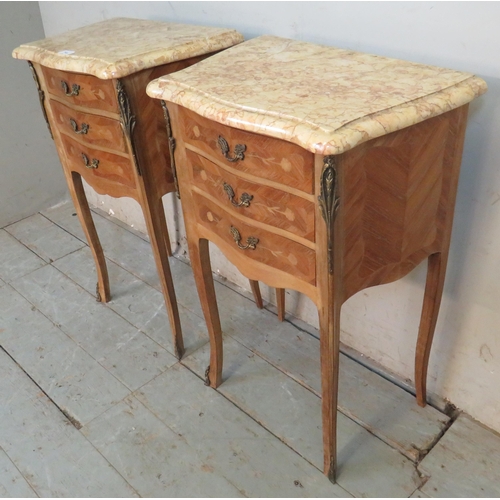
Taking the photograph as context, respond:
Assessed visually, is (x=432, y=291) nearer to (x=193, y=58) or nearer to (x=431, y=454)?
(x=431, y=454)

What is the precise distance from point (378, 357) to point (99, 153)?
0.97m

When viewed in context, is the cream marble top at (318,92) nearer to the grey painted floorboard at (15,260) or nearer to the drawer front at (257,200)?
the drawer front at (257,200)

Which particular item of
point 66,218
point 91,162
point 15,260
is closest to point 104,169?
point 91,162

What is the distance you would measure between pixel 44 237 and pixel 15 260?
0.62ft

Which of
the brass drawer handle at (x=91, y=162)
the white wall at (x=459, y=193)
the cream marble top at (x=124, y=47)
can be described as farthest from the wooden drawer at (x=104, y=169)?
the white wall at (x=459, y=193)

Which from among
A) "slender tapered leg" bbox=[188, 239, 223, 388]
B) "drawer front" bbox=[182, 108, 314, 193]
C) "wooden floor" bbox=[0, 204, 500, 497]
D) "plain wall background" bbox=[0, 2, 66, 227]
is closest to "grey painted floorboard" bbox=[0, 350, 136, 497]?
"wooden floor" bbox=[0, 204, 500, 497]

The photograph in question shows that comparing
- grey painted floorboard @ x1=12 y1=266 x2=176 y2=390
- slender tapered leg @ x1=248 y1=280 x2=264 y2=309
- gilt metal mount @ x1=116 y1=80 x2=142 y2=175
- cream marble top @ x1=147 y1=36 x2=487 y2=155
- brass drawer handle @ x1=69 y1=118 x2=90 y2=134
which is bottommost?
grey painted floorboard @ x1=12 y1=266 x2=176 y2=390

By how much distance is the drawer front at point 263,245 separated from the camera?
980mm

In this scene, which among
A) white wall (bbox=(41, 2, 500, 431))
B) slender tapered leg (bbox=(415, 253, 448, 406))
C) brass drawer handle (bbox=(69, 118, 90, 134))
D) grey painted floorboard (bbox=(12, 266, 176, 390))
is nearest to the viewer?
white wall (bbox=(41, 2, 500, 431))

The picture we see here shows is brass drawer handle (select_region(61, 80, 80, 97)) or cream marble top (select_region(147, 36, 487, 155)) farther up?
cream marble top (select_region(147, 36, 487, 155))

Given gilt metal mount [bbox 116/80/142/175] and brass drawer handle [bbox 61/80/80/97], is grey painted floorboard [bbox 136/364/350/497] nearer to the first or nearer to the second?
gilt metal mount [bbox 116/80/142/175]

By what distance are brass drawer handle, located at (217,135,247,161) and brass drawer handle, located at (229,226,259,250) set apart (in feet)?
0.55

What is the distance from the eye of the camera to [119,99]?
120 centimetres

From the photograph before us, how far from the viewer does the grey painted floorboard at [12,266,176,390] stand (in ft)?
5.21
